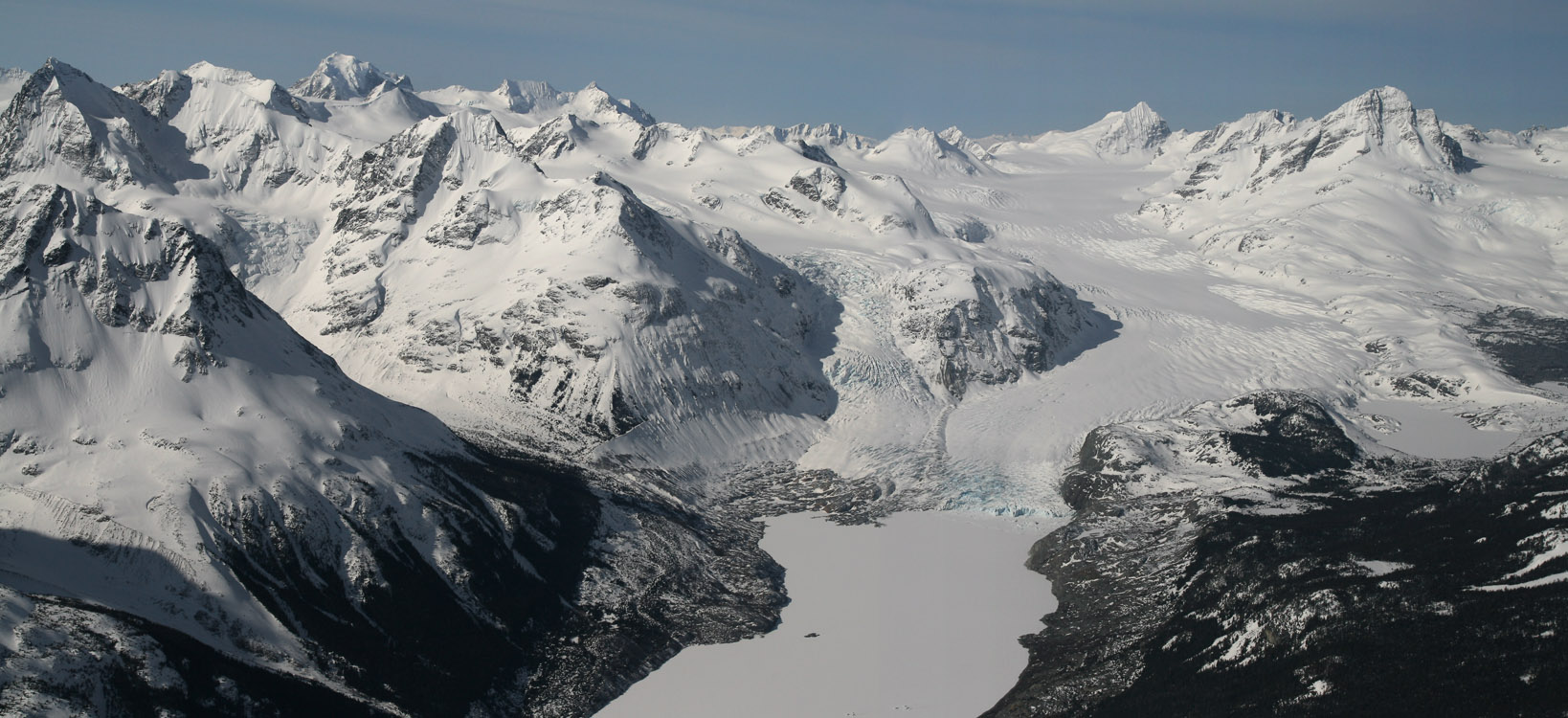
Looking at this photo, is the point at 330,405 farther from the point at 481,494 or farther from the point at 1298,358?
the point at 1298,358

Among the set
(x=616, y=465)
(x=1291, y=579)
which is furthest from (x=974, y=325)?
(x=1291, y=579)

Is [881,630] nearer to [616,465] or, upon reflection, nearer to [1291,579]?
[1291,579]

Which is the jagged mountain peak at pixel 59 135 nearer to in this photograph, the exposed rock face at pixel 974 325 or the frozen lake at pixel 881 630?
the exposed rock face at pixel 974 325

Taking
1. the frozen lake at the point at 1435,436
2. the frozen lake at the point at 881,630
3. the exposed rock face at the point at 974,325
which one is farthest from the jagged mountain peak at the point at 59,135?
the frozen lake at the point at 1435,436

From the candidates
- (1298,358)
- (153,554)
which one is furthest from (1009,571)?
(1298,358)

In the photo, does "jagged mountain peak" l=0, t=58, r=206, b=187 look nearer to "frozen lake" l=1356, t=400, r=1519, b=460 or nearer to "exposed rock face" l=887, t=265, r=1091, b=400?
"exposed rock face" l=887, t=265, r=1091, b=400

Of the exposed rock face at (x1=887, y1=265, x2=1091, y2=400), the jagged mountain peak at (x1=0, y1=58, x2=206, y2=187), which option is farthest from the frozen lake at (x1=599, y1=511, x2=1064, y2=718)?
the jagged mountain peak at (x1=0, y1=58, x2=206, y2=187)
